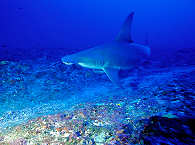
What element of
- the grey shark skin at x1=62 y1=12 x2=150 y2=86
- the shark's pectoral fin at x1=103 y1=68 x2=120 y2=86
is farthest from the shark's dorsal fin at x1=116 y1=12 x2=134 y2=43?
the shark's pectoral fin at x1=103 y1=68 x2=120 y2=86

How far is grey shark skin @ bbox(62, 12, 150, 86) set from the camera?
4.68 m

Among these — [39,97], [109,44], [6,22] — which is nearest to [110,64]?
[109,44]

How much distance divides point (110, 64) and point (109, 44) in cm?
73

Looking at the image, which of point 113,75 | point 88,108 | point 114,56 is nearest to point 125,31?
point 114,56

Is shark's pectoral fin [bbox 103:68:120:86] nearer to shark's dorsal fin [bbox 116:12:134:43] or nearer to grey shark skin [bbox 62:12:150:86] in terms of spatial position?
grey shark skin [bbox 62:12:150:86]

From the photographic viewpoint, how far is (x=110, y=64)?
16.2 ft

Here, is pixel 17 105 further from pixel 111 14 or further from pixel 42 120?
pixel 111 14

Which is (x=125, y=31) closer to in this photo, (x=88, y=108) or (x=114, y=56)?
(x=114, y=56)

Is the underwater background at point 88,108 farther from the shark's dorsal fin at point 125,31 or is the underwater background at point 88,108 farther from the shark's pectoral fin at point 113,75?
the shark's dorsal fin at point 125,31

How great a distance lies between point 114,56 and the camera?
489 centimetres

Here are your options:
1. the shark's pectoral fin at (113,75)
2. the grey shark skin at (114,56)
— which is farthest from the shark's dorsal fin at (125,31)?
the shark's pectoral fin at (113,75)

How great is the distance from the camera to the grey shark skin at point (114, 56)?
15.3 ft

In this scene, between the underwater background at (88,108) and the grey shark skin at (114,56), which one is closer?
the underwater background at (88,108)

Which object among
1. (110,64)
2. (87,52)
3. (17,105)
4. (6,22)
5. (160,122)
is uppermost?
(6,22)
